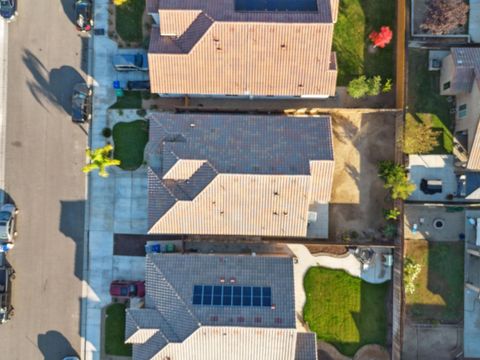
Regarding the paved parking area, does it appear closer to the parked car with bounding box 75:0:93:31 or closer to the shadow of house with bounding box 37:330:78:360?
the parked car with bounding box 75:0:93:31

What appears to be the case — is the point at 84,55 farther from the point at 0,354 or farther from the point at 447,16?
the point at 447,16

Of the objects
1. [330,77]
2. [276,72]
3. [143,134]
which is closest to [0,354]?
[143,134]

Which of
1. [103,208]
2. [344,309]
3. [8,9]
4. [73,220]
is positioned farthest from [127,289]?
[8,9]

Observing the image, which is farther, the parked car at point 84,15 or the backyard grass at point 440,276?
the parked car at point 84,15

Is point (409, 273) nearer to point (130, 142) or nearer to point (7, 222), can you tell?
point (130, 142)

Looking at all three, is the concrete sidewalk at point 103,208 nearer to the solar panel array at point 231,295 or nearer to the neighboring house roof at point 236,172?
the neighboring house roof at point 236,172

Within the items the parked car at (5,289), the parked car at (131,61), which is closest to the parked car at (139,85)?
the parked car at (131,61)

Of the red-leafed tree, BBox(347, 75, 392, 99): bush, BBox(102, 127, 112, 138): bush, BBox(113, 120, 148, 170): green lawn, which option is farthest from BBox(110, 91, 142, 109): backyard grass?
the red-leafed tree
